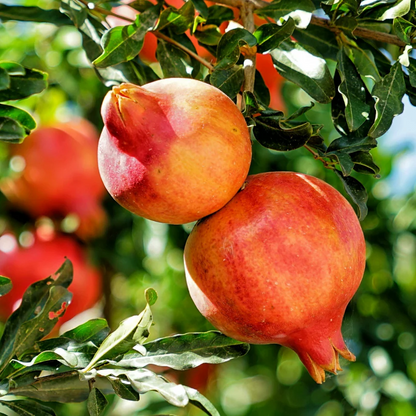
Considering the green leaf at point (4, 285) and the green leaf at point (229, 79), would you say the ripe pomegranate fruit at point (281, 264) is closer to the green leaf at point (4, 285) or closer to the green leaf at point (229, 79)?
the green leaf at point (229, 79)

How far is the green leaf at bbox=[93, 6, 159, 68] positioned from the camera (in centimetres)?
95

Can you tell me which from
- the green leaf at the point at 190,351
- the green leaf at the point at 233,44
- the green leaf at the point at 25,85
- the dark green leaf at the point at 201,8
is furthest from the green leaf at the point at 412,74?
the green leaf at the point at 25,85

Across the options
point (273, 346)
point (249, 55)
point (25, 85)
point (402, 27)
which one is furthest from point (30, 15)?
point (273, 346)

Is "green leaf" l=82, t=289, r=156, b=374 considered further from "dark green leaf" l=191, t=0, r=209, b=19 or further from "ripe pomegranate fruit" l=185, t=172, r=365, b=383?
"dark green leaf" l=191, t=0, r=209, b=19

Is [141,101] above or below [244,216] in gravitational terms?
above

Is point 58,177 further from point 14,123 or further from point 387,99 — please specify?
point 387,99

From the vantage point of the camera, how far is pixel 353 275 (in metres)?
0.87

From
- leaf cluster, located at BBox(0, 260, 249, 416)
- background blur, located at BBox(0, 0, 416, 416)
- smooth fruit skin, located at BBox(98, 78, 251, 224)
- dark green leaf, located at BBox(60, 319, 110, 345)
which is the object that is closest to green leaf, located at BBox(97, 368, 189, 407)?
leaf cluster, located at BBox(0, 260, 249, 416)

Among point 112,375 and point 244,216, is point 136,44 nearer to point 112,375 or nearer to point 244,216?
point 244,216

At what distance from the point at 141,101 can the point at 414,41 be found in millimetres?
499

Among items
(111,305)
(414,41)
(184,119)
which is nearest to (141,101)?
(184,119)

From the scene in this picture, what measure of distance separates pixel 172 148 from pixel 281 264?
0.21m

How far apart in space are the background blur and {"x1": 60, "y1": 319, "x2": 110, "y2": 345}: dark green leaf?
2.45 ft

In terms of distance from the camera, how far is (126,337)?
864 mm
